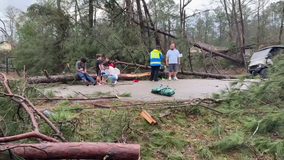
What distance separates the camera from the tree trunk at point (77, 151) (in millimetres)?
2289

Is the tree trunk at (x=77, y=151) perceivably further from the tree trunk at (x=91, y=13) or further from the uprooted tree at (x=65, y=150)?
the tree trunk at (x=91, y=13)

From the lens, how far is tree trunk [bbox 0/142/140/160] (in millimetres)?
2289

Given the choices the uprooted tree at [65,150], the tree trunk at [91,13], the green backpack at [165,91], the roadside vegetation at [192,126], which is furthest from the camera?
the tree trunk at [91,13]

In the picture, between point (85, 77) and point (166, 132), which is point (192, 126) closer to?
point (166, 132)

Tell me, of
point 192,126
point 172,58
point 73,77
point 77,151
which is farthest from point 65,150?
point 172,58


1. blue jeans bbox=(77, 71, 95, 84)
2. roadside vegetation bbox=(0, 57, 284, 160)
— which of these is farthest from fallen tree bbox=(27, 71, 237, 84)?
roadside vegetation bbox=(0, 57, 284, 160)

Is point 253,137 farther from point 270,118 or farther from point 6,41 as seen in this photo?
point 6,41

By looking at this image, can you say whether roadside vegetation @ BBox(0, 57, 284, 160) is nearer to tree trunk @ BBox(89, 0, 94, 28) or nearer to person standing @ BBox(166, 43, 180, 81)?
person standing @ BBox(166, 43, 180, 81)

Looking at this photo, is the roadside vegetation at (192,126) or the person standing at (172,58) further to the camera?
the person standing at (172,58)

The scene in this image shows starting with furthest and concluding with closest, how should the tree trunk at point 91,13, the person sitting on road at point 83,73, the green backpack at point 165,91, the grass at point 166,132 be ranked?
the tree trunk at point 91,13 → the person sitting on road at point 83,73 → the green backpack at point 165,91 → the grass at point 166,132

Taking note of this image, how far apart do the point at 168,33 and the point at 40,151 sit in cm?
1454

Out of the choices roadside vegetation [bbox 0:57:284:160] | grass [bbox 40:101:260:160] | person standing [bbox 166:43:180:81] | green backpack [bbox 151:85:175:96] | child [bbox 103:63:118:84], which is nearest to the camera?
roadside vegetation [bbox 0:57:284:160]

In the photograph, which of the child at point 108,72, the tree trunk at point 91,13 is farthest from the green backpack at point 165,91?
the tree trunk at point 91,13

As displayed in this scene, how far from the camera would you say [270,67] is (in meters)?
5.52
